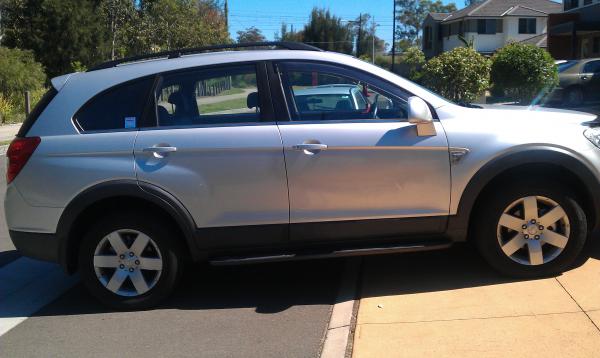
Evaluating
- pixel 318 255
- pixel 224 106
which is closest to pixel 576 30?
pixel 224 106

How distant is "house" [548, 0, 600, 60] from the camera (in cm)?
3209

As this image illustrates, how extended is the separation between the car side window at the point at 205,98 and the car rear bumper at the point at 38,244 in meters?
1.20

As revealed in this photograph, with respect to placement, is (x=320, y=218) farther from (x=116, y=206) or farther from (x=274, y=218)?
(x=116, y=206)

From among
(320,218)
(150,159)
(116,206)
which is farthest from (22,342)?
(320,218)

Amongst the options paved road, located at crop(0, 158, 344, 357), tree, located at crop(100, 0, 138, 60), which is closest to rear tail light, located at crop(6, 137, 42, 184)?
paved road, located at crop(0, 158, 344, 357)

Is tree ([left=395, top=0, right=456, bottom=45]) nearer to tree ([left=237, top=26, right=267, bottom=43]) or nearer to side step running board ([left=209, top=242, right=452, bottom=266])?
tree ([left=237, top=26, right=267, bottom=43])

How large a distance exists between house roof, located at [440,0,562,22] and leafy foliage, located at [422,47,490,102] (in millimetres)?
43243

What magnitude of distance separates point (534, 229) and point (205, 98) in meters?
2.72

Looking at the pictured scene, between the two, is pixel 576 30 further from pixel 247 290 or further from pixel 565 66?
pixel 247 290

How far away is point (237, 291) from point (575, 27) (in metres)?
31.9

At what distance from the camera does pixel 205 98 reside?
4.80 meters

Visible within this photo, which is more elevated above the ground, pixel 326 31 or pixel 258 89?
pixel 326 31

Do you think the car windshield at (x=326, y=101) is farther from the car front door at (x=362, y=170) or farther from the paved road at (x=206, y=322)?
the paved road at (x=206, y=322)

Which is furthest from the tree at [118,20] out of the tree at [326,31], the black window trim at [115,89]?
the tree at [326,31]
